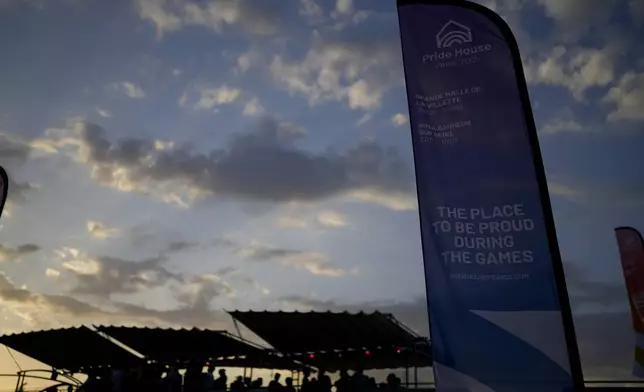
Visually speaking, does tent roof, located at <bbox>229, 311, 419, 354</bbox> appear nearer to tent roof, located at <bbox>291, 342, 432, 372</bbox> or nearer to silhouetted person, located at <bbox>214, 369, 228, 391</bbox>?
tent roof, located at <bbox>291, 342, 432, 372</bbox>

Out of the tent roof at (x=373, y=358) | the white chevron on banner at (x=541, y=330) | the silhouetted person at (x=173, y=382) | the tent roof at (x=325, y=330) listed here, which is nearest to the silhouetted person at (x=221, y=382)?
the silhouetted person at (x=173, y=382)

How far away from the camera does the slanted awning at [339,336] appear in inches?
823

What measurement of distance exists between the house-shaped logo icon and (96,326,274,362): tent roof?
56.7 feet

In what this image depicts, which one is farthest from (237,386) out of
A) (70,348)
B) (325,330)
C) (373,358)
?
(70,348)

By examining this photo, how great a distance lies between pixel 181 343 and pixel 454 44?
19356mm

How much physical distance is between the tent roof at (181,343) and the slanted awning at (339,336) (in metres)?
1.65

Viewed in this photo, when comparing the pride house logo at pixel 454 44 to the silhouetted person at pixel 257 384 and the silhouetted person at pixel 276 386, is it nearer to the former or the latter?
the silhouetted person at pixel 276 386

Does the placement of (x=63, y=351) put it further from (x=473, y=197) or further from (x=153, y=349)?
(x=473, y=197)

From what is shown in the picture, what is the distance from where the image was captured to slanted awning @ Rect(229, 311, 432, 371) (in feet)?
68.6

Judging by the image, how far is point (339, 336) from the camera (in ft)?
74.1

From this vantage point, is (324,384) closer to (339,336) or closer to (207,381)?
(207,381)

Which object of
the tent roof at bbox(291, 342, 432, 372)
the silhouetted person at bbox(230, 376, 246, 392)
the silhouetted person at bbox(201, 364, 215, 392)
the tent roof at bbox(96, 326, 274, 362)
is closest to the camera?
the silhouetted person at bbox(201, 364, 215, 392)

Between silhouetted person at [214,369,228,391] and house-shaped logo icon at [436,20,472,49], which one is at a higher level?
house-shaped logo icon at [436,20,472,49]

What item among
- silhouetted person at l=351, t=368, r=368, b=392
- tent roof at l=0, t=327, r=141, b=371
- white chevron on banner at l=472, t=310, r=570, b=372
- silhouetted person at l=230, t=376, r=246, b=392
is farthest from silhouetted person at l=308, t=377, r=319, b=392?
tent roof at l=0, t=327, r=141, b=371
